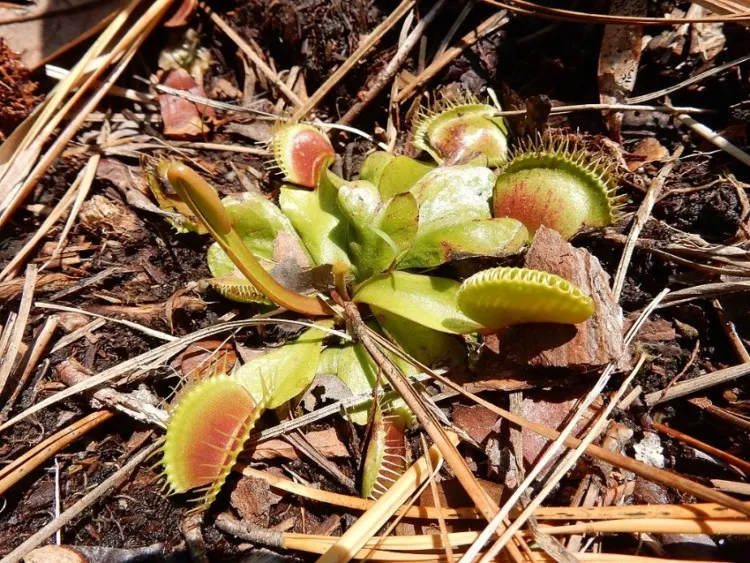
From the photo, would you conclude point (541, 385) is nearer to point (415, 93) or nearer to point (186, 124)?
point (415, 93)

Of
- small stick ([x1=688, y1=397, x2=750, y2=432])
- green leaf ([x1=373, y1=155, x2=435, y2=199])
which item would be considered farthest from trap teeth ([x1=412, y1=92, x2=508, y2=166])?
small stick ([x1=688, y1=397, x2=750, y2=432])

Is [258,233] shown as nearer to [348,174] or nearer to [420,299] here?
[348,174]

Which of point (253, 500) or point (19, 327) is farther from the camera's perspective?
point (19, 327)

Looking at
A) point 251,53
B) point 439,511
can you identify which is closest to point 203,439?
point 439,511

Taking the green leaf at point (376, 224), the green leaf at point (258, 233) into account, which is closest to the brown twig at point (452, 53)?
the green leaf at point (376, 224)

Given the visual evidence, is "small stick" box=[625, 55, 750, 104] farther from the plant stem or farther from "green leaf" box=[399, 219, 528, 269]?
the plant stem

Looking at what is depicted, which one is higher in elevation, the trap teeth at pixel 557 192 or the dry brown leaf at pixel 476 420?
the trap teeth at pixel 557 192

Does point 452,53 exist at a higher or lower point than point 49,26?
lower

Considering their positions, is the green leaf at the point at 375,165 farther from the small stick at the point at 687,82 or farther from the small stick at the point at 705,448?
the small stick at the point at 705,448

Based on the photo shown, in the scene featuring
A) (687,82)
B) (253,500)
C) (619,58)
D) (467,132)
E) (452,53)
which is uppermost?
(452,53)

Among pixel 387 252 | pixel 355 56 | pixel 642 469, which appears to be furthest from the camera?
pixel 355 56
